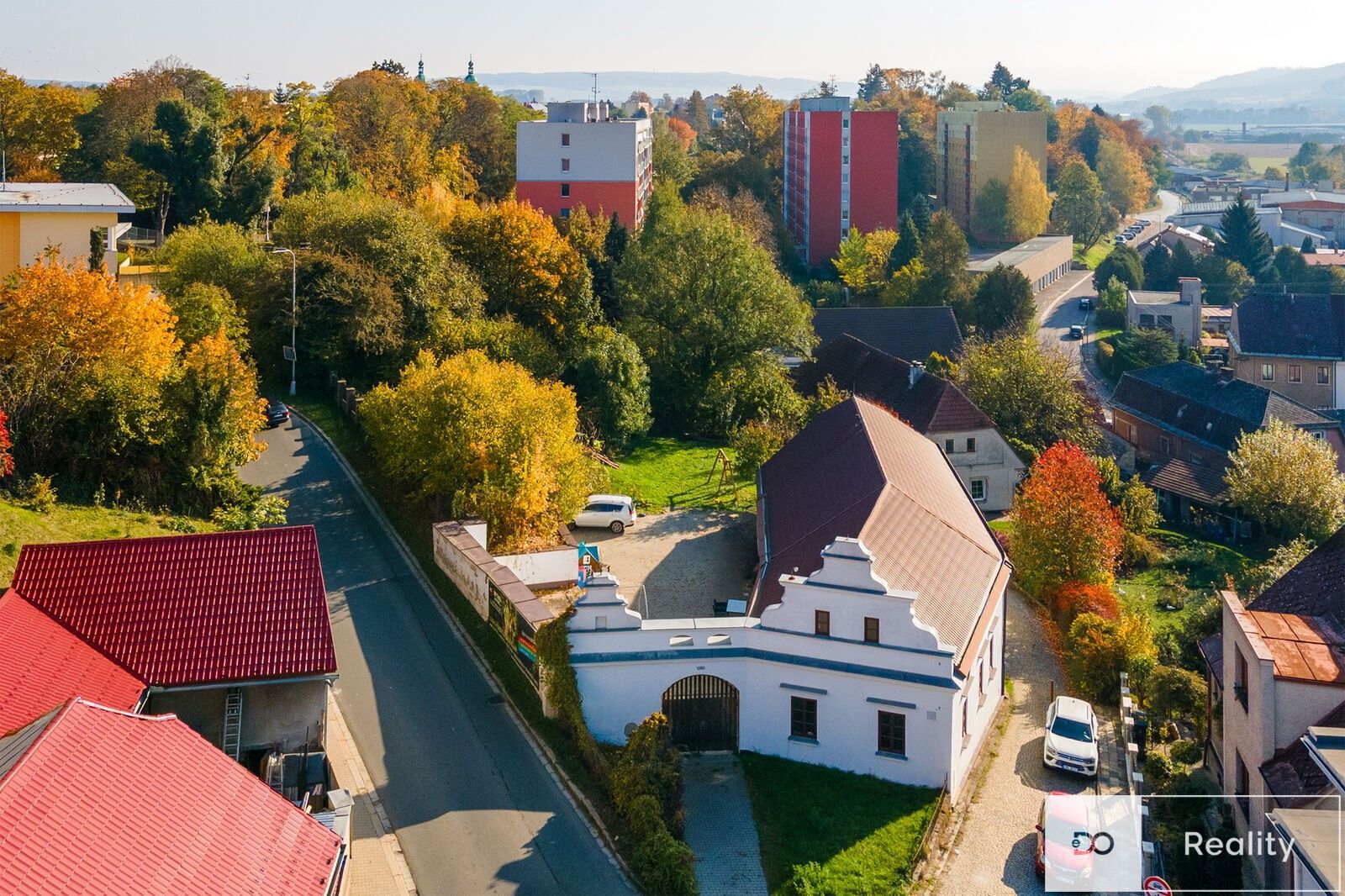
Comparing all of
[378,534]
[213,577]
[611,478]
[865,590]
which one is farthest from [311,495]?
[865,590]

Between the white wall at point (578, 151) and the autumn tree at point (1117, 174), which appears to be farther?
the autumn tree at point (1117, 174)

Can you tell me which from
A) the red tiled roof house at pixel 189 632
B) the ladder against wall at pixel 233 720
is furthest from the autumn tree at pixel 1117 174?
the ladder against wall at pixel 233 720

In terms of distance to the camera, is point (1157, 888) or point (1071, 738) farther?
point (1071, 738)

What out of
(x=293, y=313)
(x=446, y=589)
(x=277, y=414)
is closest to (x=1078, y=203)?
(x=293, y=313)

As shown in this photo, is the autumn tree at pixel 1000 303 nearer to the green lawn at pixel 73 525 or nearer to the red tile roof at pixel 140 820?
the green lawn at pixel 73 525

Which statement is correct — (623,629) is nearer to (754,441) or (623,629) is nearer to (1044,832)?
(1044,832)

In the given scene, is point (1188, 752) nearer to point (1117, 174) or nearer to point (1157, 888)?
point (1157, 888)
